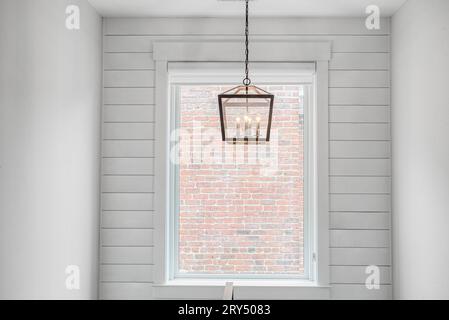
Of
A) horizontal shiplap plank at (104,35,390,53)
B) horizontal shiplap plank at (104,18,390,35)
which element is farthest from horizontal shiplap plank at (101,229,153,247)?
horizontal shiplap plank at (104,18,390,35)

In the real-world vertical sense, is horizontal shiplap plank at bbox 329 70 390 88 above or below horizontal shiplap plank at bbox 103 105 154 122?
above

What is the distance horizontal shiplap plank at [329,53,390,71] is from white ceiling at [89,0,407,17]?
258 millimetres

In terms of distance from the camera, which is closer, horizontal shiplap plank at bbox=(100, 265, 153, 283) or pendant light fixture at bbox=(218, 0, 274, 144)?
pendant light fixture at bbox=(218, 0, 274, 144)

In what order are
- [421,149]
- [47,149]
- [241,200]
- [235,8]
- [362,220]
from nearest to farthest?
[47,149], [421,149], [235,8], [362,220], [241,200]

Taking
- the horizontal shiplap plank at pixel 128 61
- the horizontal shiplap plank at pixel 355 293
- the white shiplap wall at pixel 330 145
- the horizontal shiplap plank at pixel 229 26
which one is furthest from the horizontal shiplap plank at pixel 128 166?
the horizontal shiplap plank at pixel 355 293

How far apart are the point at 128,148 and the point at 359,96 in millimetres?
1547

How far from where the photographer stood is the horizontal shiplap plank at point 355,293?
2.90 meters

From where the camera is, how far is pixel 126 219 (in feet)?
9.75

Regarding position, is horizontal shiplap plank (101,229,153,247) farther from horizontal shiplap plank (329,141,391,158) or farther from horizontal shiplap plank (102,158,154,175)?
horizontal shiplap plank (329,141,391,158)

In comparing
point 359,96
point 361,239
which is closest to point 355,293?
point 361,239

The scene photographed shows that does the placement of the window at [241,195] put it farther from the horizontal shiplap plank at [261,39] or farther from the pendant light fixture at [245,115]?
the pendant light fixture at [245,115]

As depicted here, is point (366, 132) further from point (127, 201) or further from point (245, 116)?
point (127, 201)

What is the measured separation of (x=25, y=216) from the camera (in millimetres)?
1960

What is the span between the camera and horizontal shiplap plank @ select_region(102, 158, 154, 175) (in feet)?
9.78
